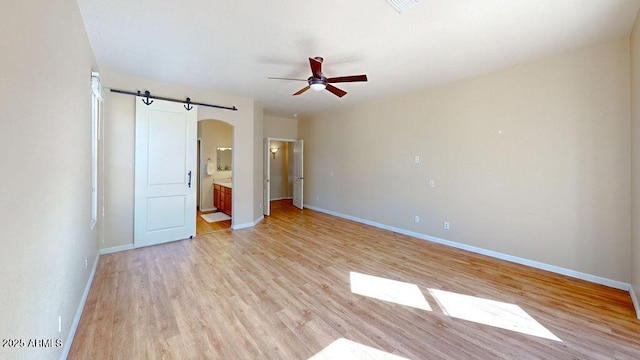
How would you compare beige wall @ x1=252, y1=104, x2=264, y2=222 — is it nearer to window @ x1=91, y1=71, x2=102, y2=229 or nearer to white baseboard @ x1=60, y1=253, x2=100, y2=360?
window @ x1=91, y1=71, x2=102, y2=229

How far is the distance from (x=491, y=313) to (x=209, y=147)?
6774 millimetres

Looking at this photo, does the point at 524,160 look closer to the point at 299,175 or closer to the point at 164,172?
the point at 299,175

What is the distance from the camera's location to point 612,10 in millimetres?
2291

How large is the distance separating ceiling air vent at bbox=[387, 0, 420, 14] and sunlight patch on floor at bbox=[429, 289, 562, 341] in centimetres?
279

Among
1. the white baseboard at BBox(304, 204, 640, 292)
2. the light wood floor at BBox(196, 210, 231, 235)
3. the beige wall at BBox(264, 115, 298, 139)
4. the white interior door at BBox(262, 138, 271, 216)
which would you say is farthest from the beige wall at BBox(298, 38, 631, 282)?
the light wood floor at BBox(196, 210, 231, 235)

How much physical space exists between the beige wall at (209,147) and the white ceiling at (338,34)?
288 centimetres

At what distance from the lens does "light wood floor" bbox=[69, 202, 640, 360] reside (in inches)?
75.1

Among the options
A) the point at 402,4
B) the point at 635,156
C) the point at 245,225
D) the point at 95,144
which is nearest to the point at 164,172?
the point at 95,144

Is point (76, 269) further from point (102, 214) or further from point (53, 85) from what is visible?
point (102, 214)

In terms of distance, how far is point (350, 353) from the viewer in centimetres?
186

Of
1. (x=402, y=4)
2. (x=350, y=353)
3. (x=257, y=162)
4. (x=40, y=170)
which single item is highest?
(x=402, y=4)

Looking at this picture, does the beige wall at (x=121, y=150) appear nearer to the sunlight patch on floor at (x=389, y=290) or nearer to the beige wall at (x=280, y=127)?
the beige wall at (x=280, y=127)

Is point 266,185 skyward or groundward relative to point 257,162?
groundward

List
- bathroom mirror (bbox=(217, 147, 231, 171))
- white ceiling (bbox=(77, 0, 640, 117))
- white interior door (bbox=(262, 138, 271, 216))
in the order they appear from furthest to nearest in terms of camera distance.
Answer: bathroom mirror (bbox=(217, 147, 231, 171))
white interior door (bbox=(262, 138, 271, 216))
white ceiling (bbox=(77, 0, 640, 117))
